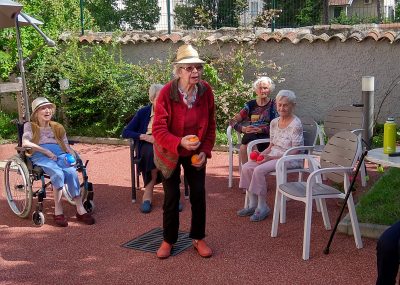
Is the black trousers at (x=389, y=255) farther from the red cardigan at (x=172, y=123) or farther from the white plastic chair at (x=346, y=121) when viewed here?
the white plastic chair at (x=346, y=121)

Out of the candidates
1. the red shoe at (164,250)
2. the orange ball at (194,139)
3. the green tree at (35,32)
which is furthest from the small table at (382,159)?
the green tree at (35,32)

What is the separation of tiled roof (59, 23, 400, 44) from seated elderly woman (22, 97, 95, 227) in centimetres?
547

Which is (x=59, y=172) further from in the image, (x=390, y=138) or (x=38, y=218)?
(x=390, y=138)

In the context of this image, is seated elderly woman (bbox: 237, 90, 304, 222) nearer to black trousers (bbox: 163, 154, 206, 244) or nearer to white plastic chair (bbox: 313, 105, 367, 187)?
white plastic chair (bbox: 313, 105, 367, 187)

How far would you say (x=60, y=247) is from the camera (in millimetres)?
4754

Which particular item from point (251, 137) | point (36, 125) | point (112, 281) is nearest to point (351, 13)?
point (251, 137)

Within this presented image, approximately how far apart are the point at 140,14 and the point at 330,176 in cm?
1772

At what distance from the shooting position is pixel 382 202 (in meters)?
5.39

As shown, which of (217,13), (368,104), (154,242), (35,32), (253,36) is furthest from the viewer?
(217,13)

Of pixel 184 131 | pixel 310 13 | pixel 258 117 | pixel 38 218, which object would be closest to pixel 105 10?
pixel 310 13

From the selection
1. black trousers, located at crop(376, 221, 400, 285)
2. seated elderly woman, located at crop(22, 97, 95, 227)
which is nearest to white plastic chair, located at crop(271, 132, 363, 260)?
black trousers, located at crop(376, 221, 400, 285)

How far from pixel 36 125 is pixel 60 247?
1.40 meters

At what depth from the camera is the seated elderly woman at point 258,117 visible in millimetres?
6035

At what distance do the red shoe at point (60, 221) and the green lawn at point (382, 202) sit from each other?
2.75m
